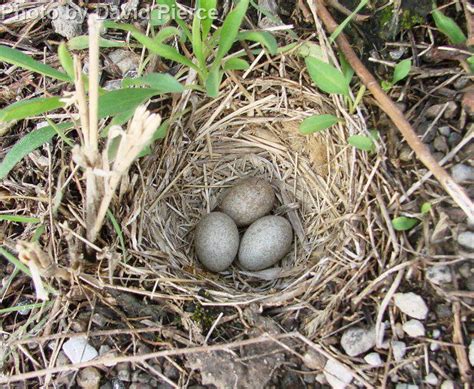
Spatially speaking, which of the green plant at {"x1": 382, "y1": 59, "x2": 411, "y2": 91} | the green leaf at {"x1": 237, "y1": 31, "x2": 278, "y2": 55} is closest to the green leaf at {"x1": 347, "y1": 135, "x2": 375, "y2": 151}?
the green plant at {"x1": 382, "y1": 59, "x2": 411, "y2": 91}

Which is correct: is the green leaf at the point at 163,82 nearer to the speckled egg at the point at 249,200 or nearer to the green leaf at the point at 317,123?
the green leaf at the point at 317,123

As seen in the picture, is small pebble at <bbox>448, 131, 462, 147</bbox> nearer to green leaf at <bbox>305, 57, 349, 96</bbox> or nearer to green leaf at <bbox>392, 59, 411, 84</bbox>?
green leaf at <bbox>392, 59, 411, 84</bbox>

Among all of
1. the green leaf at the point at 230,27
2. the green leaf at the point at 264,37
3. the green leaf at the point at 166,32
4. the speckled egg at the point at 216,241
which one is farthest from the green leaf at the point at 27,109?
the speckled egg at the point at 216,241

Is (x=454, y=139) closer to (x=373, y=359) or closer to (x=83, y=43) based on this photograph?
(x=373, y=359)

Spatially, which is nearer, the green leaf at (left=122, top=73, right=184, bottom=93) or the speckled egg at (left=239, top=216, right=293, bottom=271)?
the green leaf at (left=122, top=73, right=184, bottom=93)

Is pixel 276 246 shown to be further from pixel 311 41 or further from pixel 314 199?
pixel 311 41

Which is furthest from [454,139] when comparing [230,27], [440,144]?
[230,27]
